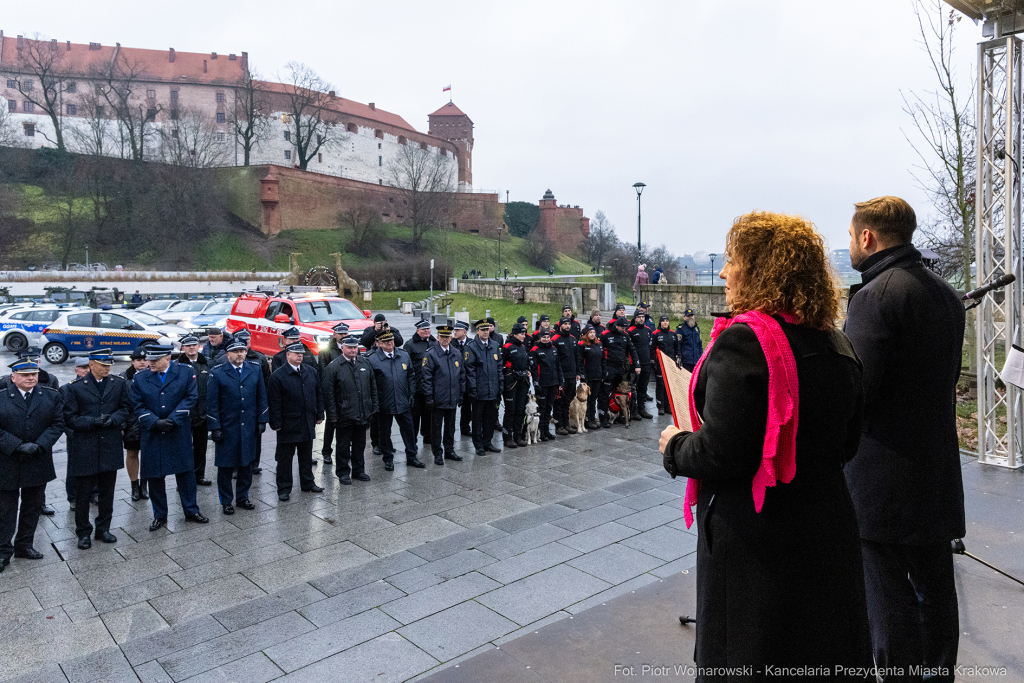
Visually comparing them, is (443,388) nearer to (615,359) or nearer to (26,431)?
(615,359)

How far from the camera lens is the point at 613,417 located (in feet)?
43.3

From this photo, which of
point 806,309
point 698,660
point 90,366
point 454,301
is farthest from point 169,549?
point 454,301

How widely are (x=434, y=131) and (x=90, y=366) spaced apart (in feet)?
317

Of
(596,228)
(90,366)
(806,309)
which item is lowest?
(90,366)

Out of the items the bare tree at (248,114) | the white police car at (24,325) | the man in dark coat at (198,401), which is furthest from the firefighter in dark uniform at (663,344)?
the bare tree at (248,114)

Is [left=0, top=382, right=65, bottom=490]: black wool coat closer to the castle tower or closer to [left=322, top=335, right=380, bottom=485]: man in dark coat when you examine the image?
[left=322, top=335, right=380, bottom=485]: man in dark coat

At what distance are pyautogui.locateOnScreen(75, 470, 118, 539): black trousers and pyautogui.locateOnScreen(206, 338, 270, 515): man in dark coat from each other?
3.61 ft

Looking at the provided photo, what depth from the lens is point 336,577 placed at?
5785 millimetres

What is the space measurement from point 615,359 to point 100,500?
26.9ft

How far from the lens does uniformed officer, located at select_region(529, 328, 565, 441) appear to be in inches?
453

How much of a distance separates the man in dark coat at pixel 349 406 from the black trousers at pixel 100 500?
8.94 feet

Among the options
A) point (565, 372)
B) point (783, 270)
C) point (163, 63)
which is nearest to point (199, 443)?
point (565, 372)

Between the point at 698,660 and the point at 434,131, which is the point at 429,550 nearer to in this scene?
the point at 698,660

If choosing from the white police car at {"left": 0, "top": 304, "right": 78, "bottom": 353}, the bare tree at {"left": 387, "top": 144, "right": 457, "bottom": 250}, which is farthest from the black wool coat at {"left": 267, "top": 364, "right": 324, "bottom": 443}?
the bare tree at {"left": 387, "top": 144, "right": 457, "bottom": 250}
